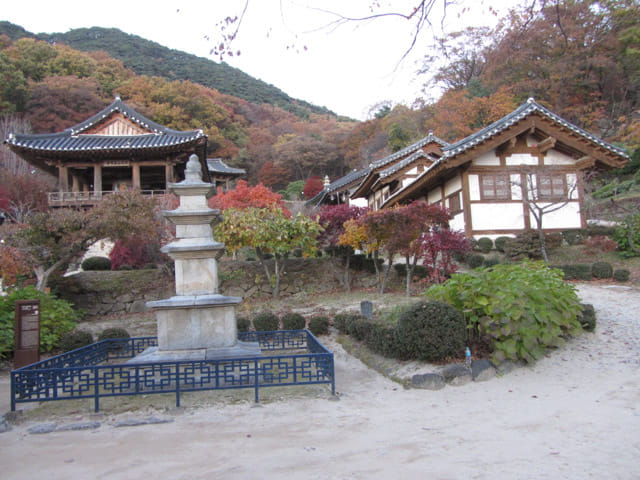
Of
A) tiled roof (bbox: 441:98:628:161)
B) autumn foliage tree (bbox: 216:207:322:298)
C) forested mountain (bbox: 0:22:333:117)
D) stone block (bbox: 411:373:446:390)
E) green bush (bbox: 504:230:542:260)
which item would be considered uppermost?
forested mountain (bbox: 0:22:333:117)

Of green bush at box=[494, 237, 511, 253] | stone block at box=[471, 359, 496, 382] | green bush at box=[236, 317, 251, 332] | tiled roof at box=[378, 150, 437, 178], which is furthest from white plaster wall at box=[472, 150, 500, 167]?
stone block at box=[471, 359, 496, 382]

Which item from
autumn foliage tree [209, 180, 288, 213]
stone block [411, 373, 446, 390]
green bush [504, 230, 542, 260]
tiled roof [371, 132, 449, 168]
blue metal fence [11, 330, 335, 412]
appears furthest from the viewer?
tiled roof [371, 132, 449, 168]

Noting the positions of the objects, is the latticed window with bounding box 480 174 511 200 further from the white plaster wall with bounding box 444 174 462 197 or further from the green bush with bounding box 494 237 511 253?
the green bush with bounding box 494 237 511 253

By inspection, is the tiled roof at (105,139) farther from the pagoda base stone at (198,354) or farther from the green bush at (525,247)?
the pagoda base stone at (198,354)

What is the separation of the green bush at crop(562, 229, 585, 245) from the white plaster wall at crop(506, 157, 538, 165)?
343 centimetres

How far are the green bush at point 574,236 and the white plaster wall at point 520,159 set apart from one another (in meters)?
3.43

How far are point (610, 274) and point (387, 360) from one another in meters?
9.42

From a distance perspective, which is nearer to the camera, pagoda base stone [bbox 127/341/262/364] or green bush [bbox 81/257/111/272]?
pagoda base stone [bbox 127/341/262/364]

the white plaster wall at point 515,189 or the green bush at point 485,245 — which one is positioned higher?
the white plaster wall at point 515,189

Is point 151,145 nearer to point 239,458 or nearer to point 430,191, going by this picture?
point 430,191

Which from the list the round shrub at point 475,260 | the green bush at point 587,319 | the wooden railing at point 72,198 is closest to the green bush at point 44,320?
the green bush at point 587,319

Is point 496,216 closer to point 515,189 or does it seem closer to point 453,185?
point 515,189

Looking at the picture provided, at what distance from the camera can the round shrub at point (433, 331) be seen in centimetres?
697

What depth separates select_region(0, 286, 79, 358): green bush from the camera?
979 centimetres
